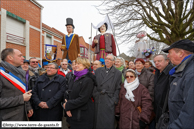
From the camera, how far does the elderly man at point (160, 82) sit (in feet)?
8.84

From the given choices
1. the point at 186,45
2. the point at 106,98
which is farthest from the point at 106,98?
the point at 186,45

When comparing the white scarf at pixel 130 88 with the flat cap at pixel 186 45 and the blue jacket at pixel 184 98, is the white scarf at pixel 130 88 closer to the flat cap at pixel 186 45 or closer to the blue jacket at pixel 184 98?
the blue jacket at pixel 184 98

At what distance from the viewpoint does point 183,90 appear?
56.2 inches

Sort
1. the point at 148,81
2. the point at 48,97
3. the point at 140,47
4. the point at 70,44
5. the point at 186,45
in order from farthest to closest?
the point at 140,47 → the point at 70,44 → the point at 148,81 → the point at 48,97 → the point at 186,45

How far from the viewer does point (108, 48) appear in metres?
4.91

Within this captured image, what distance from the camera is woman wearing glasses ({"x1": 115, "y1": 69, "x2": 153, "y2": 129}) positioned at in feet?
8.68

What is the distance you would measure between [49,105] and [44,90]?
366 millimetres

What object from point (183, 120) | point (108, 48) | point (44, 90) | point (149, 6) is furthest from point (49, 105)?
point (149, 6)

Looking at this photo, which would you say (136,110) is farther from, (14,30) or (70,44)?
(14,30)

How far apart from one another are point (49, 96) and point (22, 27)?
11.6 meters

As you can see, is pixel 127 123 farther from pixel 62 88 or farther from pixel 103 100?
pixel 62 88

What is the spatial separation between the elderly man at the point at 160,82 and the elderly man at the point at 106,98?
0.81 meters

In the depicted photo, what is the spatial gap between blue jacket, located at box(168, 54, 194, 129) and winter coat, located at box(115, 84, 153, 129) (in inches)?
43.2

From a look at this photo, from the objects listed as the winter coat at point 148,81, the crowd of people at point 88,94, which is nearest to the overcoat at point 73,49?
the crowd of people at point 88,94
